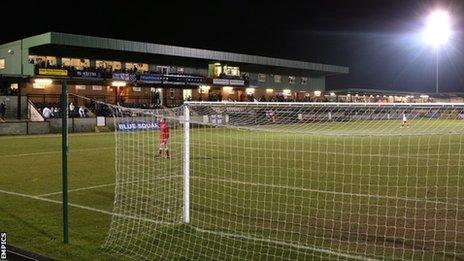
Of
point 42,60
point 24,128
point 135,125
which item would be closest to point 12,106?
point 24,128

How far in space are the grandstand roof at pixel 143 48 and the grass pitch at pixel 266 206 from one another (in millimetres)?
24239

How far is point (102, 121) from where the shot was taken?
3612 cm

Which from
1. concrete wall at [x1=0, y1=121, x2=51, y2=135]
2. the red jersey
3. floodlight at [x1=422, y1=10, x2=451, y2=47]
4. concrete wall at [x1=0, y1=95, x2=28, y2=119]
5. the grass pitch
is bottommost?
the grass pitch

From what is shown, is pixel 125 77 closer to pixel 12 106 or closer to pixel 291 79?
pixel 12 106

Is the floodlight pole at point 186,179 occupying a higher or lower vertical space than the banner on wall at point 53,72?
lower

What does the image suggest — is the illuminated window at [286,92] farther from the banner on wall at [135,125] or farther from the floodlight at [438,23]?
the banner on wall at [135,125]

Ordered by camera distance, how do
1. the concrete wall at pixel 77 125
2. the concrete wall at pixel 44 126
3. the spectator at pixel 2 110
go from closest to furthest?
the concrete wall at pixel 44 126
the spectator at pixel 2 110
the concrete wall at pixel 77 125

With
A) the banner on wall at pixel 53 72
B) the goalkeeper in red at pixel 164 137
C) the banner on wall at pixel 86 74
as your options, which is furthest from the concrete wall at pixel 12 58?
the goalkeeper in red at pixel 164 137

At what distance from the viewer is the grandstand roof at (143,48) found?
1623 inches

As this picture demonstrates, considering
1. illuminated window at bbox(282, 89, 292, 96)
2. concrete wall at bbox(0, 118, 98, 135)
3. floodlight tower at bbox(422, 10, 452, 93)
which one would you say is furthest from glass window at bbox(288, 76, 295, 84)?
concrete wall at bbox(0, 118, 98, 135)

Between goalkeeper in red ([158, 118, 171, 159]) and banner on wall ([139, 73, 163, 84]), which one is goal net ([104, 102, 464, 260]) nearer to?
goalkeeper in red ([158, 118, 171, 159])

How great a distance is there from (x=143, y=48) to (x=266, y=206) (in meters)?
39.8

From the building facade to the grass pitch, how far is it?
836 inches

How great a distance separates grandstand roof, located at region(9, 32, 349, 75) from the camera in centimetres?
4122
